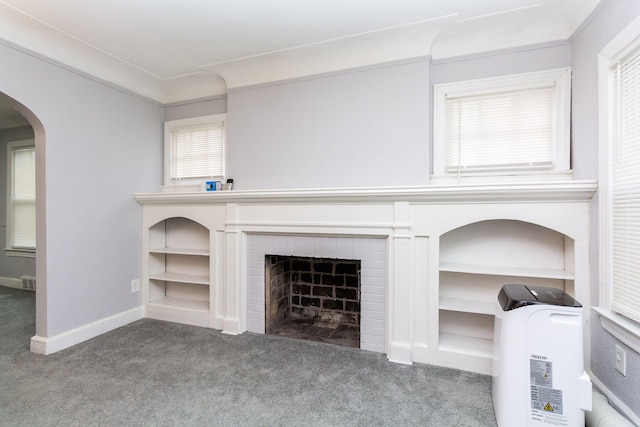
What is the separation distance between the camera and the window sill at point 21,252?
442 cm

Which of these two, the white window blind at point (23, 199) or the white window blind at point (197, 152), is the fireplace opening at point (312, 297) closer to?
the white window blind at point (197, 152)

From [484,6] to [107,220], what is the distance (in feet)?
11.6

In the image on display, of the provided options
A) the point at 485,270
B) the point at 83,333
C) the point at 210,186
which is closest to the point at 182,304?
the point at 83,333

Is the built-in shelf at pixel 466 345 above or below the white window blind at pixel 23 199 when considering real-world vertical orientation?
below

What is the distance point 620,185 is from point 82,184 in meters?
3.84

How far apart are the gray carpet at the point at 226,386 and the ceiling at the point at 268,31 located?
2.36 m

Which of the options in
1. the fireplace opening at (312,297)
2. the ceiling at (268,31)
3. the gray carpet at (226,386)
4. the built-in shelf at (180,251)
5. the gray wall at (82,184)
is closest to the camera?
the gray carpet at (226,386)

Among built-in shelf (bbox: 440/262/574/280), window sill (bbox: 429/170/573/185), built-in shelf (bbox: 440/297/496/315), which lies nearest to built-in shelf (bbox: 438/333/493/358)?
built-in shelf (bbox: 440/297/496/315)

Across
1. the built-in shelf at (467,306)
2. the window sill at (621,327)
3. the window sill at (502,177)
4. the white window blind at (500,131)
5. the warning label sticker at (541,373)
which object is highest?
the white window blind at (500,131)

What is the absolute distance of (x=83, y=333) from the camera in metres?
2.67

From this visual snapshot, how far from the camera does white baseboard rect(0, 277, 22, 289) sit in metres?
4.50

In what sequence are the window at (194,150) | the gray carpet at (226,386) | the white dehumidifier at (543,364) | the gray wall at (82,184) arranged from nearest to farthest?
the white dehumidifier at (543,364), the gray carpet at (226,386), the gray wall at (82,184), the window at (194,150)

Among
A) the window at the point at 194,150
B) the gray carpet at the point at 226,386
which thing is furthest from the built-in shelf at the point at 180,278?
the window at the point at 194,150

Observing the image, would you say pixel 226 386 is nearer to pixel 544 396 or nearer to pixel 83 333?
pixel 83 333
